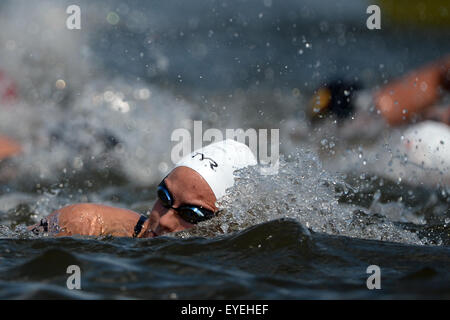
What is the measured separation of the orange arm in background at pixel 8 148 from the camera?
24.5ft

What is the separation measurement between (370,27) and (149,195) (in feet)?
30.4

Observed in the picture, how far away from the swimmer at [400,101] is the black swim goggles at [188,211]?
14.1 feet

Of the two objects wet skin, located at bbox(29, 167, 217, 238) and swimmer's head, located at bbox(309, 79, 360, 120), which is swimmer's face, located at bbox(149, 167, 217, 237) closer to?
wet skin, located at bbox(29, 167, 217, 238)

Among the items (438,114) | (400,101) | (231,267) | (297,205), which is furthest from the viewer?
(400,101)

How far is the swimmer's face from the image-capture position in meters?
4.12

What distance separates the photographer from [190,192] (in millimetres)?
4156

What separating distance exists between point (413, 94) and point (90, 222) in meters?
5.21

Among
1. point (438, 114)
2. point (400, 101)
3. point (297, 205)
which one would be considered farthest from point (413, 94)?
point (297, 205)

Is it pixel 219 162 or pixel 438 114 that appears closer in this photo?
pixel 219 162

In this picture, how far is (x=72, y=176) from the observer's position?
7.62 m

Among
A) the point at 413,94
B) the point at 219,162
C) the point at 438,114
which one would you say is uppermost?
the point at 413,94

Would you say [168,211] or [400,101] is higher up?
[400,101]

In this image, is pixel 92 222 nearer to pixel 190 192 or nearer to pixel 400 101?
pixel 190 192

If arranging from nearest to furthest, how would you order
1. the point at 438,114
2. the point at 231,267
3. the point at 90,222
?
1. the point at 231,267
2. the point at 90,222
3. the point at 438,114
